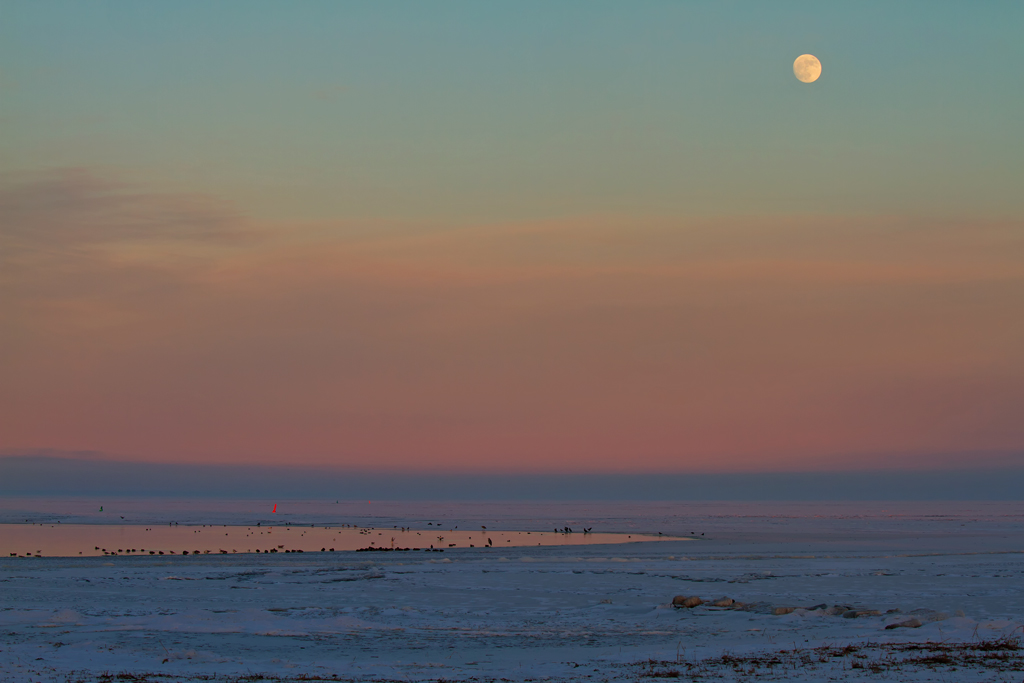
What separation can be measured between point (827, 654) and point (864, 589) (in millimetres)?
16493

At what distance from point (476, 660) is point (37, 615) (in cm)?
1439

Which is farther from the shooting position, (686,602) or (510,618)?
(686,602)

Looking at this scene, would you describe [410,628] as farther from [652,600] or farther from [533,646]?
[652,600]

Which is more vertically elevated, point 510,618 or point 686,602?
point 686,602

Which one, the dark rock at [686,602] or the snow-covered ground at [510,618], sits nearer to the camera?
the snow-covered ground at [510,618]

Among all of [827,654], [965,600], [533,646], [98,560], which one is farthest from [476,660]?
[98,560]

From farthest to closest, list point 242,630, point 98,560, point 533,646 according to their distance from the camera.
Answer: point 98,560 → point 242,630 → point 533,646

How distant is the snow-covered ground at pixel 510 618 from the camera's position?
693 inches

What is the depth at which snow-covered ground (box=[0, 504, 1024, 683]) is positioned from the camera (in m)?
17.6

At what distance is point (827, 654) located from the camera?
1858 centimetres

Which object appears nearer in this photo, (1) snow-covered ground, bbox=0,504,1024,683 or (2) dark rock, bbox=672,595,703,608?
(1) snow-covered ground, bbox=0,504,1024,683

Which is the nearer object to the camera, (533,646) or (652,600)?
(533,646)

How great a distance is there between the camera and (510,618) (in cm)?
2703

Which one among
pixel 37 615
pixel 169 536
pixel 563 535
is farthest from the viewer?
pixel 563 535
